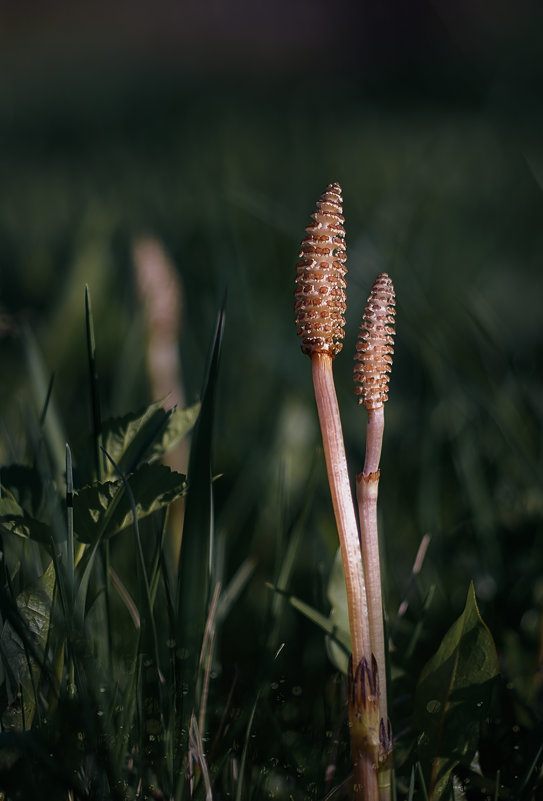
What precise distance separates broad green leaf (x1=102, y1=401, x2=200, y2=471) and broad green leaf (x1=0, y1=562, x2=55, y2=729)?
14cm

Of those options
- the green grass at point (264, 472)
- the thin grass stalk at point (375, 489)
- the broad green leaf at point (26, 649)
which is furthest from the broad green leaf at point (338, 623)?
the broad green leaf at point (26, 649)

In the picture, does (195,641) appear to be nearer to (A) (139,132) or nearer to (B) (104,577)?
(B) (104,577)

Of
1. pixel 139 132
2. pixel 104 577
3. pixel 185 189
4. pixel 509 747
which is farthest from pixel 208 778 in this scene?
pixel 139 132

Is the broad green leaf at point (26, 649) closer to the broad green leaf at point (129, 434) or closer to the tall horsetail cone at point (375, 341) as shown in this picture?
the broad green leaf at point (129, 434)

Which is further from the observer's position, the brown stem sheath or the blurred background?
the blurred background

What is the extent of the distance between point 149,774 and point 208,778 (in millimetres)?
48

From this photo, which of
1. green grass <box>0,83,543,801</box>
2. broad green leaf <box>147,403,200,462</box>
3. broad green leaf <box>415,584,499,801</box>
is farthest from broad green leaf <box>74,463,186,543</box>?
broad green leaf <box>415,584,499,801</box>

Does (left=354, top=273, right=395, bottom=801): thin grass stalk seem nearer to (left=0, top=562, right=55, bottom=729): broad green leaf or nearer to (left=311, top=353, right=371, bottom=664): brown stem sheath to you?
(left=311, top=353, right=371, bottom=664): brown stem sheath

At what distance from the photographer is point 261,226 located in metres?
2.47

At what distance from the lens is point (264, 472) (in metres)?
1.27

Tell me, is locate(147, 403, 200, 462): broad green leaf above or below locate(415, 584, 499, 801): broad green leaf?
above

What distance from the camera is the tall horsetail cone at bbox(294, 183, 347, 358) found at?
52 cm

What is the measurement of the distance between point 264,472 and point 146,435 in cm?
52

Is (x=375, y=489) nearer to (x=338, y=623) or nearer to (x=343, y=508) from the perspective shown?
(x=343, y=508)
